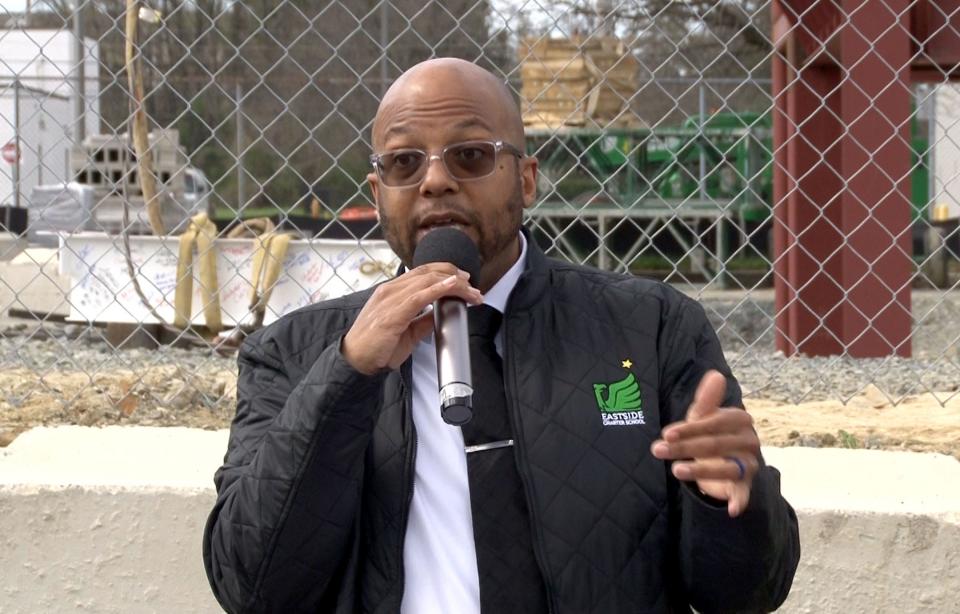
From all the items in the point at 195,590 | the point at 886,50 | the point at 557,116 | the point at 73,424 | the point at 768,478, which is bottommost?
the point at 195,590

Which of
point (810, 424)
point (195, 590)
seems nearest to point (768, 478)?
point (195, 590)

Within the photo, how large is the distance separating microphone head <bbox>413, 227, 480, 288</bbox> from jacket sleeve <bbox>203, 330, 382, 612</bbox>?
0.22 meters

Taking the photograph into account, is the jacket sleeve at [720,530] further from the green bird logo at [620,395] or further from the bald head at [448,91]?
the bald head at [448,91]

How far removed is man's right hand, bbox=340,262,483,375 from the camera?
2.06m

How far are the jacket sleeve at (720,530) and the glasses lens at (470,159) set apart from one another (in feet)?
1.48

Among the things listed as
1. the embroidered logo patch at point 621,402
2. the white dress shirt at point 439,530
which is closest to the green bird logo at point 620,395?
the embroidered logo patch at point 621,402

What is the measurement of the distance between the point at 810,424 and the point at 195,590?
1938mm

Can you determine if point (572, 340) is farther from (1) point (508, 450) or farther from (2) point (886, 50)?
(2) point (886, 50)

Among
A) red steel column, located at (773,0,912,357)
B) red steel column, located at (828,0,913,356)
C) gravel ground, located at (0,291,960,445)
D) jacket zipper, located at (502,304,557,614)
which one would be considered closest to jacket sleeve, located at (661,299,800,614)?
jacket zipper, located at (502,304,557,614)

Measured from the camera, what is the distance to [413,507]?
235cm

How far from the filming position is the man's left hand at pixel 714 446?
197cm

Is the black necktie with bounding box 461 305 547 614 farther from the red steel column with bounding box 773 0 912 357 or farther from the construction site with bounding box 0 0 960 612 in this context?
the red steel column with bounding box 773 0 912 357

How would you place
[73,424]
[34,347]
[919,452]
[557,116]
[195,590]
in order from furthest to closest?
1. [557,116]
2. [34,347]
3. [73,424]
4. [919,452]
5. [195,590]

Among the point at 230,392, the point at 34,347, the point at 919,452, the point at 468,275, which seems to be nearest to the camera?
the point at 468,275
